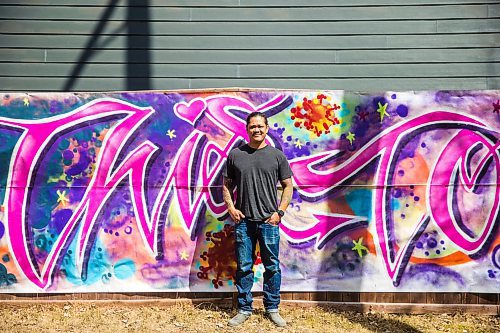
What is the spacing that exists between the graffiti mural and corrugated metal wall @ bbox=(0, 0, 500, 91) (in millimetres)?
888

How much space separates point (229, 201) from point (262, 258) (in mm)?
596

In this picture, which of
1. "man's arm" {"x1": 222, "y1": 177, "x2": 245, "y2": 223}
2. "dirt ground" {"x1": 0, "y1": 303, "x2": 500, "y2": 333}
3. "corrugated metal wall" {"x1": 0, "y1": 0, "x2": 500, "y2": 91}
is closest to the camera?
"dirt ground" {"x1": 0, "y1": 303, "x2": 500, "y2": 333}

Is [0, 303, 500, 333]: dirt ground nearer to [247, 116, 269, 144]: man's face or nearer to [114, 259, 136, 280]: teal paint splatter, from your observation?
[114, 259, 136, 280]: teal paint splatter

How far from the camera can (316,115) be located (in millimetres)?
4895

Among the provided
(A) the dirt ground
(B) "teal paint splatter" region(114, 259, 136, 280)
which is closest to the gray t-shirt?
(A) the dirt ground

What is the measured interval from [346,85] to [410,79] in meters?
0.72

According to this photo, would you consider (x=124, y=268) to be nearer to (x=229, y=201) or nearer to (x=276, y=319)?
(x=229, y=201)

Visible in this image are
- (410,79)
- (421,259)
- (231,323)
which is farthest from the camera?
(410,79)

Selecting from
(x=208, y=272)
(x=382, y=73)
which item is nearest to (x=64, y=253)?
(x=208, y=272)

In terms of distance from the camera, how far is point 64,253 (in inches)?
193

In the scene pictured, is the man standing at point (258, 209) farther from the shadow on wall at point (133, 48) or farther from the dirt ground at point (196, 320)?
the shadow on wall at point (133, 48)

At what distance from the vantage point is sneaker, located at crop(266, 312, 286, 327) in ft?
14.5

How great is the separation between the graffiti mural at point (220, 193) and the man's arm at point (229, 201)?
271mm

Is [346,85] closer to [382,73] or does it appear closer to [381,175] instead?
[382,73]
